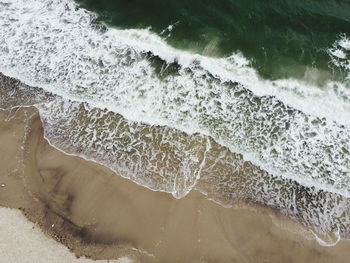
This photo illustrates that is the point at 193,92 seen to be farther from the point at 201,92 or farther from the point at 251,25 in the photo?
the point at 251,25

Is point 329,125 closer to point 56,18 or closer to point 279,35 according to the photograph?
point 279,35

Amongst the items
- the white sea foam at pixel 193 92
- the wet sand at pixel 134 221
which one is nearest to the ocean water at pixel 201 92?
the white sea foam at pixel 193 92

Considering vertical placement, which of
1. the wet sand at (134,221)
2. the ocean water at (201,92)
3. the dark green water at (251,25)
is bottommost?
the wet sand at (134,221)

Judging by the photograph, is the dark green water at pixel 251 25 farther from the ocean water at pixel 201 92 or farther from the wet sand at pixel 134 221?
the wet sand at pixel 134 221

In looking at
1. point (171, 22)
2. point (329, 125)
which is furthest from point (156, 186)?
point (171, 22)

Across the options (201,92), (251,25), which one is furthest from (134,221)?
(251,25)

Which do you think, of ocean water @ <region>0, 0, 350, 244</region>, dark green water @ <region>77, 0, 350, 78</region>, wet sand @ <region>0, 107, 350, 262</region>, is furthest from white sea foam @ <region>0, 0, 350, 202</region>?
wet sand @ <region>0, 107, 350, 262</region>

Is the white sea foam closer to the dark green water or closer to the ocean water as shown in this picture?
the ocean water
